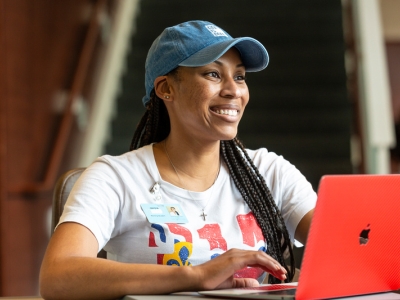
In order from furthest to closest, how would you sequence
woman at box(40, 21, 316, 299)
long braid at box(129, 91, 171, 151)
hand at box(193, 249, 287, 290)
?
long braid at box(129, 91, 171, 151) < woman at box(40, 21, 316, 299) < hand at box(193, 249, 287, 290)

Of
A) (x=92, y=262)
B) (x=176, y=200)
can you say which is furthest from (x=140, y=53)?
(x=92, y=262)

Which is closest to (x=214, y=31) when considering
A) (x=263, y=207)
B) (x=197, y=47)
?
(x=197, y=47)

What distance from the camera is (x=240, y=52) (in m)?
1.94

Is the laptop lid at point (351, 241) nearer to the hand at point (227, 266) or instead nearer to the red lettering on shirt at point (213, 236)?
the hand at point (227, 266)

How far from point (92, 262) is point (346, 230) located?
53 centimetres

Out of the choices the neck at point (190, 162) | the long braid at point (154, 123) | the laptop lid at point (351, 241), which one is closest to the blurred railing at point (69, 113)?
Answer: the long braid at point (154, 123)

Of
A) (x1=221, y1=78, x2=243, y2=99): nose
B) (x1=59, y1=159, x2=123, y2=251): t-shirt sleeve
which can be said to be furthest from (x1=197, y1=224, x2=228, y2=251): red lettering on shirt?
(x1=221, y1=78, x2=243, y2=99): nose

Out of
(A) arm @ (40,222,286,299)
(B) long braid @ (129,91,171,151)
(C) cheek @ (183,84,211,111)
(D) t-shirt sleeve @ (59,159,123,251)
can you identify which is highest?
(C) cheek @ (183,84,211,111)

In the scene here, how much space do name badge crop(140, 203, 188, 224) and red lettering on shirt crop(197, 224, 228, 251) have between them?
2.2 inches

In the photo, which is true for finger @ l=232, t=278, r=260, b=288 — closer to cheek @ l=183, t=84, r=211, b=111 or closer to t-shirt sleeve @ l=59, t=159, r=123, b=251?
t-shirt sleeve @ l=59, t=159, r=123, b=251

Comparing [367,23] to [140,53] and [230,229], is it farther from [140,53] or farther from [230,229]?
[230,229]

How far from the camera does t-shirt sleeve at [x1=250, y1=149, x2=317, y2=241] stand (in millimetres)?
1990

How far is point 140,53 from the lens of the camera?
625cm

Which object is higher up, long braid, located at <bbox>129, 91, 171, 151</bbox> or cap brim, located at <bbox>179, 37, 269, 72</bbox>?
cap brim, located at <bbox>179, 37, 269, 72</bbox>
